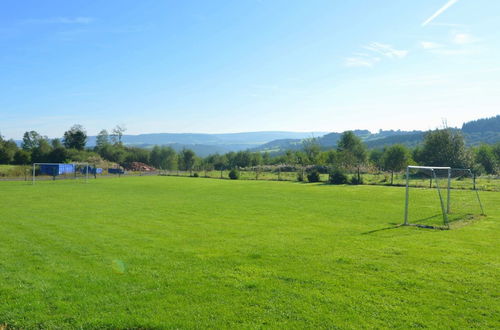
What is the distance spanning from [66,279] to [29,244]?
12.1 feet

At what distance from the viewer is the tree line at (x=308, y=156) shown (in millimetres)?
46812

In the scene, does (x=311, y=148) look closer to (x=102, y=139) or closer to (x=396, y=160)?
(x=396, y=160)

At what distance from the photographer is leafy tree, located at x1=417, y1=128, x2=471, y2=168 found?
46781 mm

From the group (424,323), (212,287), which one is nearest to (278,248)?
(212,287)

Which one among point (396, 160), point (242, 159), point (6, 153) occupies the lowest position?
point (396, 160)

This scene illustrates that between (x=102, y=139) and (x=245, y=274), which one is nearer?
(x=245, y=274)

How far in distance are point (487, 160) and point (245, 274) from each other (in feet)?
217

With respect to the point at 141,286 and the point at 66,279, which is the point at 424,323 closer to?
the point at 141,286

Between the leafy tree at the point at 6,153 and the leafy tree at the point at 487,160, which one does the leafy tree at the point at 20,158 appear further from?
the leafy tree at the point at 487,160

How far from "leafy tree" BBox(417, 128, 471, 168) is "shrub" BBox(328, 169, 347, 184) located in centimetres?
2128

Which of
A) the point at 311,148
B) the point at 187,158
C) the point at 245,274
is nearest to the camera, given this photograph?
the point at 245,274

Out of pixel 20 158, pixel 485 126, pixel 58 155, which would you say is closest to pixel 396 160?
pixel 58 155

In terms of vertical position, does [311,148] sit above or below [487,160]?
above

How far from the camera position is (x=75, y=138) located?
257ft
